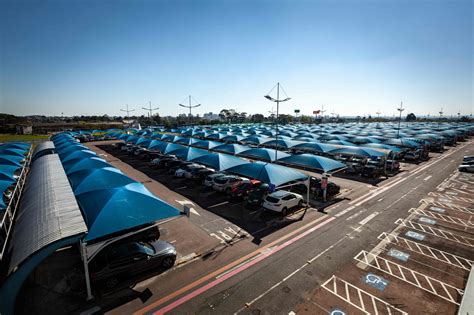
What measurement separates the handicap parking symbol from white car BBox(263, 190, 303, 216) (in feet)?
22.1

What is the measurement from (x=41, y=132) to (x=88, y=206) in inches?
3478

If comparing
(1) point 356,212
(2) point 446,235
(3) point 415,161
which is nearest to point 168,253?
(1) point 356,212

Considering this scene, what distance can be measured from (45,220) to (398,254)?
53.1ft

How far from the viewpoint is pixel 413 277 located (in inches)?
414

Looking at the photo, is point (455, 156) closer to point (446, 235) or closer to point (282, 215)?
point (446, 235)

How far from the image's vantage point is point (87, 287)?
364 inches

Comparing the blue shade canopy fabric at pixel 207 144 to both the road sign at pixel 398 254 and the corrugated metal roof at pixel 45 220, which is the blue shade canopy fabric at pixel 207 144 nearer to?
the corrugated metal roof at pixel 45 220

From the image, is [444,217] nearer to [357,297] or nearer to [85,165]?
[357,297]

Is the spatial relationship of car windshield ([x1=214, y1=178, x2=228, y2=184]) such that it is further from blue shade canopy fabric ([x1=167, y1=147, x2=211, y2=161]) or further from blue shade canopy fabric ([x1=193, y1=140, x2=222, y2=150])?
blue shade canopy fabric ([x1=193, y1=140, x2=222, y2=150])

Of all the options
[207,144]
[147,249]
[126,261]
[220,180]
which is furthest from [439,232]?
[207,144]

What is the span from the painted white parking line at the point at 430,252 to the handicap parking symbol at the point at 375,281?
370cm

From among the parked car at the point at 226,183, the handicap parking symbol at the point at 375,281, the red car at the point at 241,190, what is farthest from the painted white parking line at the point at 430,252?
the parked car at the point at 226,183

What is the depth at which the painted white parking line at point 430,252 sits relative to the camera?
453 inches

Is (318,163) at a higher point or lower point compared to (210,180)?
higher
